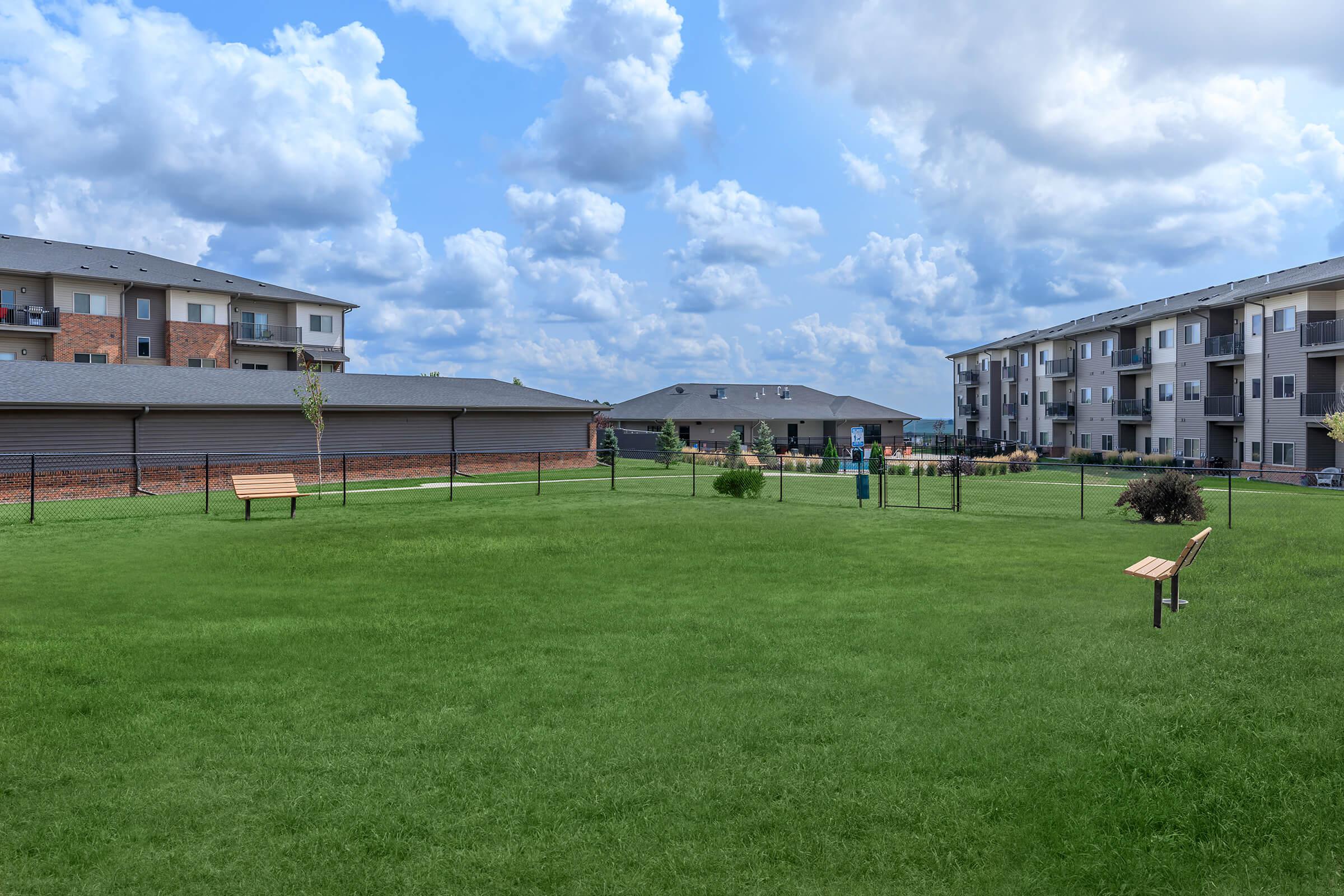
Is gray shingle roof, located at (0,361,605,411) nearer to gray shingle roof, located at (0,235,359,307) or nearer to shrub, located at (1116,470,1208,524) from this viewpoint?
gray shingle roof, located at (0,235,359,307)

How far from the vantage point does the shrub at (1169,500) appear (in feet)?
64.7

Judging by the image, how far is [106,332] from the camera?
157 ft

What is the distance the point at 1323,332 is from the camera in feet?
126

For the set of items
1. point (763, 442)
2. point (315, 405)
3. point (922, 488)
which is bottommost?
point (922, 488)

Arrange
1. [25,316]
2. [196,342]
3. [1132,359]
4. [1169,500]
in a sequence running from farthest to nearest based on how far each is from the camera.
→ [1132,359]
[196,342]
[25,316]
[1169,500]

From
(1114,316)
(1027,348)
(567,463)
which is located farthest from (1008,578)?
(1027,348)

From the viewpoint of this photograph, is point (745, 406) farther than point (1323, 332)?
Yes

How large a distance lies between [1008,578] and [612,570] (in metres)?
5.77

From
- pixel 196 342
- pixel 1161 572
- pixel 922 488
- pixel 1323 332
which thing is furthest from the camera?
pixel 196 342

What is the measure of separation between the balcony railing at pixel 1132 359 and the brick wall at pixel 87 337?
58249mm

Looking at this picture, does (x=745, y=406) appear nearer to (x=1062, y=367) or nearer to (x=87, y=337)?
(x=1062, y=367)

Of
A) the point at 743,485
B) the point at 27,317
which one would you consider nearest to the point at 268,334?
the point at 27,317

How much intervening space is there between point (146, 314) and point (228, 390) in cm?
2046

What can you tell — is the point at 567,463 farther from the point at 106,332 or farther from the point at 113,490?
the point at 106,332
